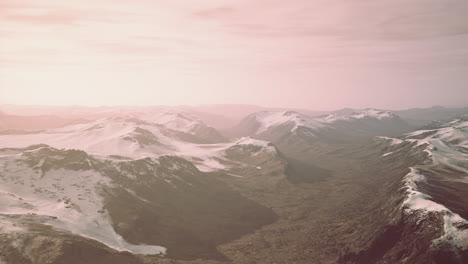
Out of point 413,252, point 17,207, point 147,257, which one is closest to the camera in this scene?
point 413,252

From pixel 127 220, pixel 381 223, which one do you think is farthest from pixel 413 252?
pixel 127 220

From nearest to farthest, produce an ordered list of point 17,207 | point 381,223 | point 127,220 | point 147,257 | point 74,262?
1. point 74,262
2. point 147,257
3. point 17,207
4. point 381,223
5. point 127,220

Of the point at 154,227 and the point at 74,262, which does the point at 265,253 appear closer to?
the point at 154,227

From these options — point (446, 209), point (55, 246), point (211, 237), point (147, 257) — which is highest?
point (446, 209)

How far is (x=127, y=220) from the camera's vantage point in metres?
178

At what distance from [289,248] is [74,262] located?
116 m

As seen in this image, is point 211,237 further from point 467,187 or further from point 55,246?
point 467,187

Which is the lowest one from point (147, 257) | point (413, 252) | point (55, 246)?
point (147, 257)

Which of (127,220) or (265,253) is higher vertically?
(127,220)

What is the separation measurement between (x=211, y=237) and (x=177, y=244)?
2686cm

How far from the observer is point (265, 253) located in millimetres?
165125

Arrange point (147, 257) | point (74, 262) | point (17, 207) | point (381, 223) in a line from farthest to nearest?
point (381, 223) < point (17, 207) < point (147, 257) < point (74, 262)

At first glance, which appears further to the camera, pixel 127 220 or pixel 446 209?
pixel 127 220

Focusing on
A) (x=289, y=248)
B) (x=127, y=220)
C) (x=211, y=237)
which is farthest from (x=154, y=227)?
(x=289, y=248)
